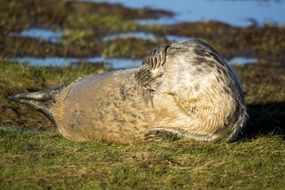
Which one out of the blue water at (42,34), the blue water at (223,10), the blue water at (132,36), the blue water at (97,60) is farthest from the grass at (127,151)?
the blue water at (223,10)

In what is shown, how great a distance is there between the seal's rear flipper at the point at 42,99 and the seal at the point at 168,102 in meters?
0.50

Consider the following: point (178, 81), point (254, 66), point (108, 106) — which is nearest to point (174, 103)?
point (178, 81)

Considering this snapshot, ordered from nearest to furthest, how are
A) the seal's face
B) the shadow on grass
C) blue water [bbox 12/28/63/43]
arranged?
the seal's face
the shadow on grass
blue water [bbox 12/28/63/43]

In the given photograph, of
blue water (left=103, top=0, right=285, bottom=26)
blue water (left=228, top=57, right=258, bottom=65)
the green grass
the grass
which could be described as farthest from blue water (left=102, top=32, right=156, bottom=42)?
the green grass

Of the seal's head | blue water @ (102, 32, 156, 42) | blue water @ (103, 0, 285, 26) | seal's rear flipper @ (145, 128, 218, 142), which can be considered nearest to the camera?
the seal's head

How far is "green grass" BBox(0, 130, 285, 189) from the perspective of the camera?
4.96 meters

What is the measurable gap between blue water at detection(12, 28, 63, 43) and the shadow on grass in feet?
21.0

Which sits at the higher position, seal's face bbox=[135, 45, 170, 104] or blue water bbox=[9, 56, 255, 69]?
seal's face bbox=[135, 45, 170, 104]

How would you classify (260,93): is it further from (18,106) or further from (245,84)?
(18,106)

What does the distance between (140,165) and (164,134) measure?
0.72 metres

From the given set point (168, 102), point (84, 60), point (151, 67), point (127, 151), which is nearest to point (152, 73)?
point (151, 67)

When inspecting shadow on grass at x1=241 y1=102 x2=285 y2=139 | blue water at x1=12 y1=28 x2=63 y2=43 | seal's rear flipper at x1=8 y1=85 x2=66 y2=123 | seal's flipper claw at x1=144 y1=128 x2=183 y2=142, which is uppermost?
seal's flipper claw at x1=144 y1=128 x2=183 y2=142

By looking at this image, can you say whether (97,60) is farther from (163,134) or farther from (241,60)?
(163,134)

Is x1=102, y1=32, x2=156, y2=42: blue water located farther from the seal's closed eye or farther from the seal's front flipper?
the seal's front flipper
